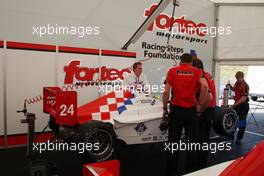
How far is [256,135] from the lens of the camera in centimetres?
543

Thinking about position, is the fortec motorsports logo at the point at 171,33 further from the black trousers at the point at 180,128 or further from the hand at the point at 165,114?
the black trousers at the point at 180,128

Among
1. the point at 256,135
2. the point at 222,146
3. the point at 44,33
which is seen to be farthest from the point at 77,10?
the point at 256,135

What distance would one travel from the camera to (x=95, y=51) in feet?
16.6

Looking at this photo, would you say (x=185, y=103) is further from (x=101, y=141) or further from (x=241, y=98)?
(x=241, y=98)

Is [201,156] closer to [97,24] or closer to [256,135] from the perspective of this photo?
[256,135]

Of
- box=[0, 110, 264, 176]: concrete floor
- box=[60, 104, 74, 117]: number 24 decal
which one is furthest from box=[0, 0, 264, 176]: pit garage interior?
box=[60, 104, 74, 117]: number 24 decal

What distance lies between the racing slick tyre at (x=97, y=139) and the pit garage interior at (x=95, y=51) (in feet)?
0.39

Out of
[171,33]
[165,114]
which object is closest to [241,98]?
[165,114]

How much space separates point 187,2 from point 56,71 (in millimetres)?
3781

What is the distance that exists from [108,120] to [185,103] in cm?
101

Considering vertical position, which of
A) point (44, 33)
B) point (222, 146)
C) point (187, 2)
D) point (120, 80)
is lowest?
point (222, 146)

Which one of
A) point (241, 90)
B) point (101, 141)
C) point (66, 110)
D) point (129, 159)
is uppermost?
point (241, 90)

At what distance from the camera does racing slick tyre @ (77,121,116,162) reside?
2.94 metres

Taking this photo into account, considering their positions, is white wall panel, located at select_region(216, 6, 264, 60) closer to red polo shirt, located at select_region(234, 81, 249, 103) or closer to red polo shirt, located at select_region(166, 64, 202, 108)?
red polo shirt, located at select_region(234, 81, 249, 103)
